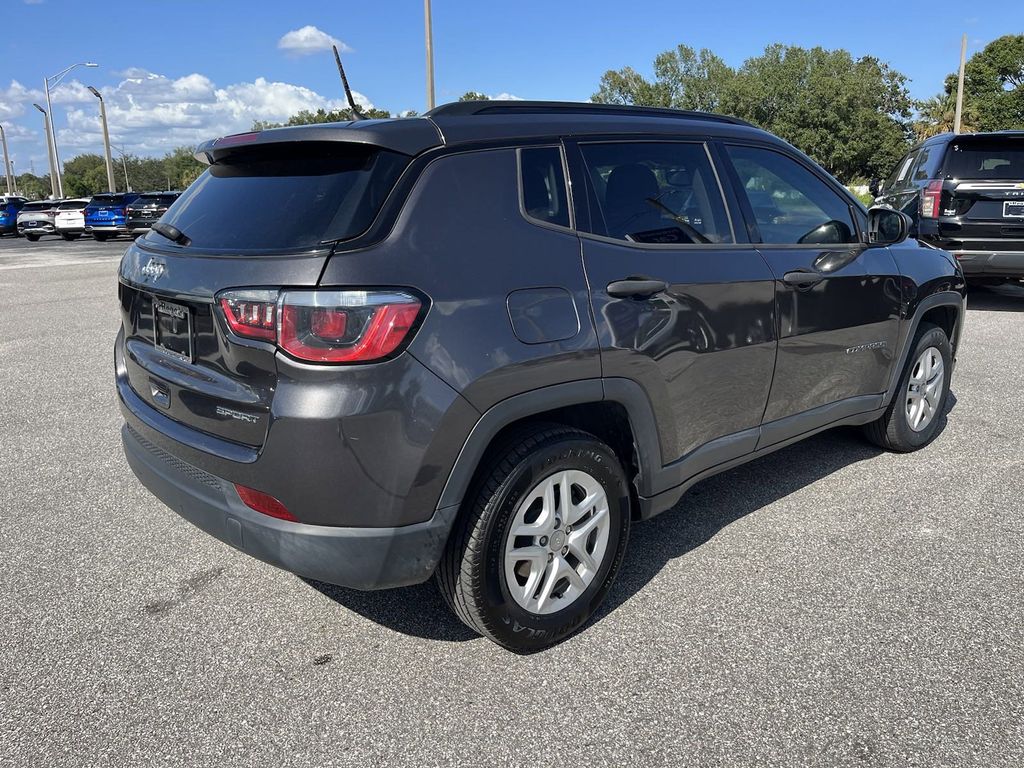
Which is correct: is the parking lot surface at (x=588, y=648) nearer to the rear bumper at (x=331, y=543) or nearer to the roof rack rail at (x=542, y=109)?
the rear bumper at (x=331, y=543)

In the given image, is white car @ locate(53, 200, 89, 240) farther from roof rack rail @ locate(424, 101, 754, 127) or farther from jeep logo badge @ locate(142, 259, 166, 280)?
roof rack rail @ locate(424, 101, 754, 127)

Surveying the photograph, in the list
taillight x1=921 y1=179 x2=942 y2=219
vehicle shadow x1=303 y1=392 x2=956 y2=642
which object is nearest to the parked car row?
taillight x1=921 y1=179 x2=942 y2=219

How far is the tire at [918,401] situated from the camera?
4559mm

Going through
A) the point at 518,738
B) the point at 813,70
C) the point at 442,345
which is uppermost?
the point at 813,70

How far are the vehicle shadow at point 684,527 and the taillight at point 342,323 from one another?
3.86 ft

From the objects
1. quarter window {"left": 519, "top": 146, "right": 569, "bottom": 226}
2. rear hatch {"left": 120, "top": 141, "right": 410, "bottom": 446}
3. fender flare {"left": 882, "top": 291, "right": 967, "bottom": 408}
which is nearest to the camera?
rear hatch {"left": 120, "top": 141, "right": 410, "bottom": 446}

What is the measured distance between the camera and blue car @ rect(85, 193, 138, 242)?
27.6 metres

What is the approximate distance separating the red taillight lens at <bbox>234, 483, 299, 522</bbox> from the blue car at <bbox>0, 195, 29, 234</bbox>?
36246mm

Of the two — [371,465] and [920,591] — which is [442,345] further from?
[920,591]

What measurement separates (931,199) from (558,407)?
8.00m

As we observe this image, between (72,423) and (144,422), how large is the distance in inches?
116

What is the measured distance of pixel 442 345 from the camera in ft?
7.85

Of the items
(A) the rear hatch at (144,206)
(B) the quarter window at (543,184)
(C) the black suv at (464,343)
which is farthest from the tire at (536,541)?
(A) the rear hatch at (144,206)

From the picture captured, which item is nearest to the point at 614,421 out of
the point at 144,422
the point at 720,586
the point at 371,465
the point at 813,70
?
the point at 720,586
